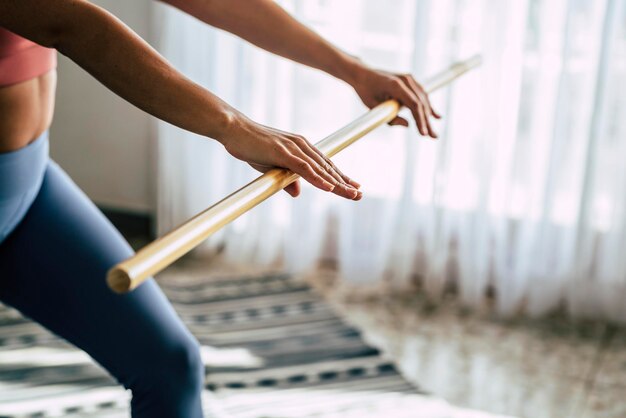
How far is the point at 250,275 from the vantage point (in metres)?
2.97

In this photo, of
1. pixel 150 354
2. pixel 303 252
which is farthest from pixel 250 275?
pixel 150 354

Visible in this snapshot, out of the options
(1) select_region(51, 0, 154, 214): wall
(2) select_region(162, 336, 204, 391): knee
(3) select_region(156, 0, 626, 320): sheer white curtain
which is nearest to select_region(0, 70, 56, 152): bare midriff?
(2) select_region(162, 336, 204, 391): knee

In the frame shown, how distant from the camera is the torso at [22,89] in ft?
3.99

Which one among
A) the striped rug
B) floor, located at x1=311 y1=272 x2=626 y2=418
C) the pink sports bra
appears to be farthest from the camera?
floor, located at x1=311 y1=272 x2=626 y2=418

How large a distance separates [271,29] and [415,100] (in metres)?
0.25

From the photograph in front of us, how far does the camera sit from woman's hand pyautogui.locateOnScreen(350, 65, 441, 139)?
1.41 metres

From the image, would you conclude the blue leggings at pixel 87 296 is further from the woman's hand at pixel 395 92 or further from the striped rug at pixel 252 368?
the striped rug at pixel 252 368

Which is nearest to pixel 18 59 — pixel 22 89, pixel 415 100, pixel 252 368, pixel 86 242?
pixel 22 89

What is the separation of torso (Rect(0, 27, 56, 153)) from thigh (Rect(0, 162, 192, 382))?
11 centimetres

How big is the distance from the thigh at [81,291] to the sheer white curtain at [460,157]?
156 centimetres

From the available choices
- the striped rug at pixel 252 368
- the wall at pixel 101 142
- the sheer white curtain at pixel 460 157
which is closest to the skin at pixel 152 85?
the striped rug at pixel 252 368

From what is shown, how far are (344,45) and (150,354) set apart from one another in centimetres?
171

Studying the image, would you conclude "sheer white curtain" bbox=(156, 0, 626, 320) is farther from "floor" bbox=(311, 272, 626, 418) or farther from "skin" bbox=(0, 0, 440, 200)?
"skin" bbox=(0, 0, 440, 200)

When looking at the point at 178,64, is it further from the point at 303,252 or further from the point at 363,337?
the point at 363,337
